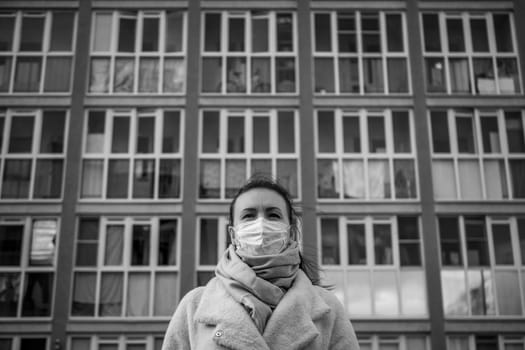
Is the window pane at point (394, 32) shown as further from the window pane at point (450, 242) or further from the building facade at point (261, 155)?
the window pane at point (450, 242)

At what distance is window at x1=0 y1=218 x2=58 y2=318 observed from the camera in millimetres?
20094

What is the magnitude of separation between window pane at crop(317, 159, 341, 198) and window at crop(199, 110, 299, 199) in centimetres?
80

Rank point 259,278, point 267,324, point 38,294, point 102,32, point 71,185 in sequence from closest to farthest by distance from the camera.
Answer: point 267,324, point 259,278, point 38,294, point 71,185, point 102,32

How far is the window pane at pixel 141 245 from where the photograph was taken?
20.5 metres

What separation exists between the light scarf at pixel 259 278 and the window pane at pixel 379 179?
17959 millimetres

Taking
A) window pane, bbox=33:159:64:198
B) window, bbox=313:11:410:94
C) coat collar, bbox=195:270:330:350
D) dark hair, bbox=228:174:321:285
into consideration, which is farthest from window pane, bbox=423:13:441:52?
coat collar, bbox=195:270:330:350

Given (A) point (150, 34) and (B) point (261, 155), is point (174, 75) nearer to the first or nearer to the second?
(A) point (150, 34)

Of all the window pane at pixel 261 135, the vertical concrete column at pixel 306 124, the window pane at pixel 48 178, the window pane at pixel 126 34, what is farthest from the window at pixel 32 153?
the vertical concrete column at pixel 306 124

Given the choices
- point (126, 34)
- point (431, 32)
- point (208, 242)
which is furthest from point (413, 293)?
point (126, 34)

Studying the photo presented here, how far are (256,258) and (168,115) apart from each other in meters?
18.9

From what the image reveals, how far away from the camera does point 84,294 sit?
66.4ft

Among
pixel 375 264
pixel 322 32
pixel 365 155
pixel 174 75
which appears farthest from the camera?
pixel 322 32

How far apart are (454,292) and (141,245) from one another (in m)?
10.5

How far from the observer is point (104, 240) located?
20672mm
